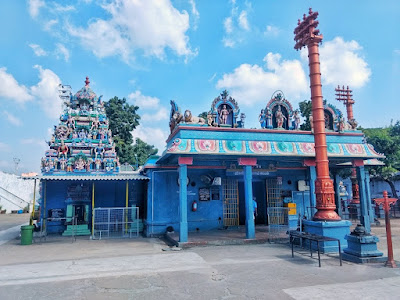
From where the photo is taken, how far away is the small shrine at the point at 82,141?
16250 mm

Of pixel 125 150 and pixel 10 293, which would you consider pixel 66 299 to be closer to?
pixel 10 293

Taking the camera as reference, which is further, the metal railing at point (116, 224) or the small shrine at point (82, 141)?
the small shrine at point (82, 141)

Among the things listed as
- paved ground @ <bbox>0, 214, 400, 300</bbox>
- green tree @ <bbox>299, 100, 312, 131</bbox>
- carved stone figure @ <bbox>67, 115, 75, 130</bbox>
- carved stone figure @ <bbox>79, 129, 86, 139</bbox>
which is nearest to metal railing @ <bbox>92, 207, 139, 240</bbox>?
paved ground @ <bbox>0, 214, 400, 300</bbox>

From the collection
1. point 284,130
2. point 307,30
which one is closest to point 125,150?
point 284,130

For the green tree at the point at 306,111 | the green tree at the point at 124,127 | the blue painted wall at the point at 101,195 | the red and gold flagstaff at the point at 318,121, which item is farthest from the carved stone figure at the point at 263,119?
the green tree at the point at 124,127

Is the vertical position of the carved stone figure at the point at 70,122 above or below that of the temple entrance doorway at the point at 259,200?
above

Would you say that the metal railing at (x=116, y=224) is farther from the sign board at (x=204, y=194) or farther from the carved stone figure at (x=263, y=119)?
the carved stone figure at (x=263, y=119)

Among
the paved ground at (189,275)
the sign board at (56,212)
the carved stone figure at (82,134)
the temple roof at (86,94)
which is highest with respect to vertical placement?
the temple roof at (86,94)

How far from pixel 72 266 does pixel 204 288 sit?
4.42m

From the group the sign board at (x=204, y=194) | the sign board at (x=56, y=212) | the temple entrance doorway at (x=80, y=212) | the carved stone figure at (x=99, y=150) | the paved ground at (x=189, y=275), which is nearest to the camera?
the paved ground at (x=189, y=275)

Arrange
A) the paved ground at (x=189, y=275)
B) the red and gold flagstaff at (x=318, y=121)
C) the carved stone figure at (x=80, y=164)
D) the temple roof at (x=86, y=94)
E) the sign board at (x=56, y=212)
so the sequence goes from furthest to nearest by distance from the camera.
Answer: the temple roof at (x=86, y=94), the carved stone figure at (x=80, y=164), the sign board at (x=56, y=212), the red and gold flagstaff at (x=318, y=121), the paved ground at (x=189, y=275)

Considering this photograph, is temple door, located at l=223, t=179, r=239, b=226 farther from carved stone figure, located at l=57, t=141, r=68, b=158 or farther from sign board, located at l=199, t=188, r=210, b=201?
carved stone figure, located at l=57, t=141, r=68, b=158

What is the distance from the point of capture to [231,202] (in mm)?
15734

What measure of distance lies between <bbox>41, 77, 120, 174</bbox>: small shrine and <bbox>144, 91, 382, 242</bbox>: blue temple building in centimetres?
343
